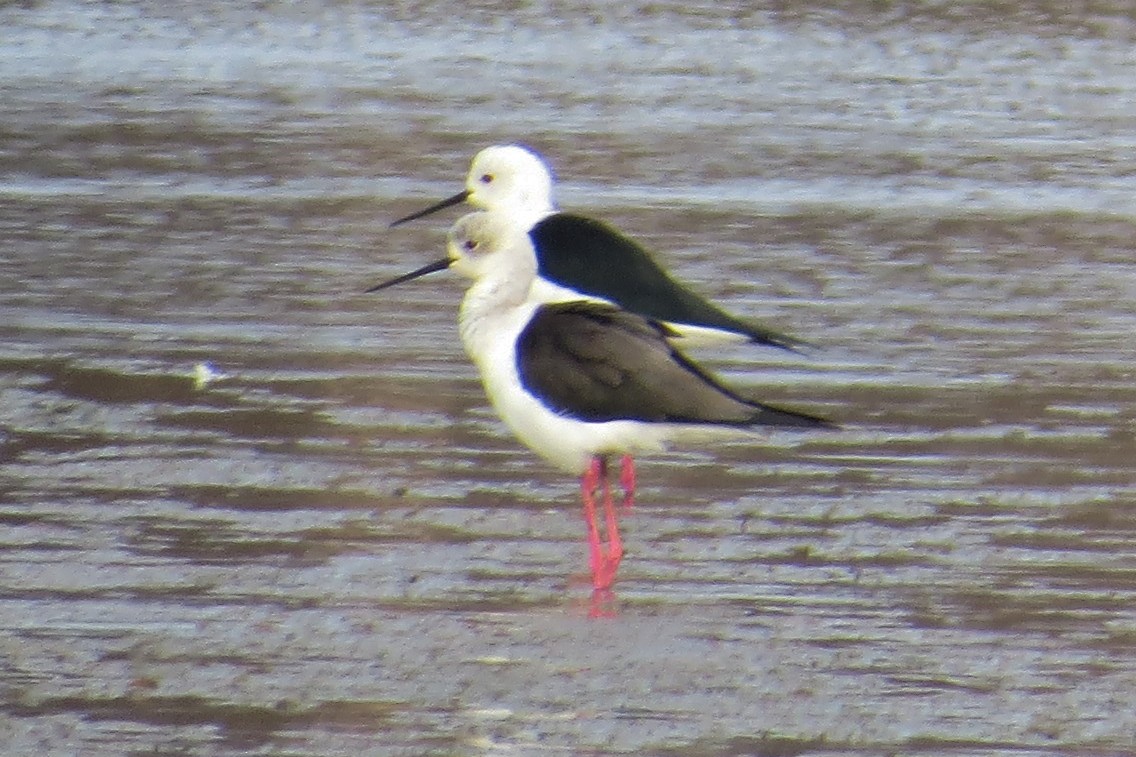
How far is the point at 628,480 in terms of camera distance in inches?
283

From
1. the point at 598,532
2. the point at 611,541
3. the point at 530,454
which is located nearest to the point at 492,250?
the point at 530,454

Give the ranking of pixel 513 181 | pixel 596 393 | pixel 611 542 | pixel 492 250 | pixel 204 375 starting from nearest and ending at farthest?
pixel 611 542
pixel 596 393
pixel 492 250
pixel 204 375
pixel 513 181

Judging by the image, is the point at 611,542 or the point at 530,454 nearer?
the point at 611,542

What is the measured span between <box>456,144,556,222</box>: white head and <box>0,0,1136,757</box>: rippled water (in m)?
0.51

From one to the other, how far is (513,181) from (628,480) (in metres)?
2.06

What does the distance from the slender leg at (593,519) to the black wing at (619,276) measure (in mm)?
1046

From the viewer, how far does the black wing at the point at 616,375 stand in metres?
6.39

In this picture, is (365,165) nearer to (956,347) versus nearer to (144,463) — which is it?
(956,347)

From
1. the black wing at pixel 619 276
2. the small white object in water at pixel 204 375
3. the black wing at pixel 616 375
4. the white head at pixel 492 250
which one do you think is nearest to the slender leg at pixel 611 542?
the black wing at pixel 616 375

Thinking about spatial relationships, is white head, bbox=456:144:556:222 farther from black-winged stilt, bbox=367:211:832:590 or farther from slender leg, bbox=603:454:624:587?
slender leg, bbox=603:454:624:587

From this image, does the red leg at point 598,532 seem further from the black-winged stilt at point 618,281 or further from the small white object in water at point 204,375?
the small white object in water at point 204,375

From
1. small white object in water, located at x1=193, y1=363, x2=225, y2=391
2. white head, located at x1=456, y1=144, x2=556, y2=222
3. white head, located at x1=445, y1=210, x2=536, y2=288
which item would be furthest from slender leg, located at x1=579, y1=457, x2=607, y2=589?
white head, located at x1=456, y1=144, x2=556, y2=222

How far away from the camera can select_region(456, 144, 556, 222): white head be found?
8.92 metres

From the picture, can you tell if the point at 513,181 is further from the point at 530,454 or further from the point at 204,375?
the point at 530,454
